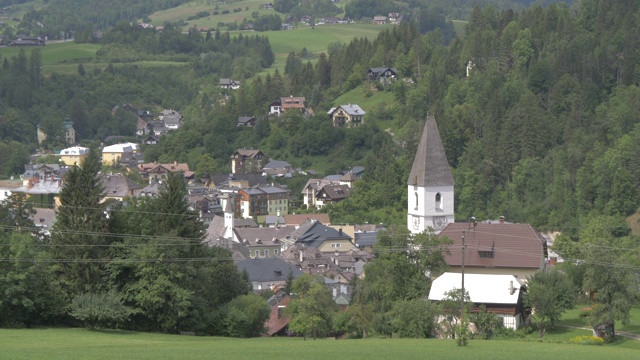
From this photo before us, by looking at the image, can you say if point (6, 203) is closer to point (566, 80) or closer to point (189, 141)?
point (566, 80)

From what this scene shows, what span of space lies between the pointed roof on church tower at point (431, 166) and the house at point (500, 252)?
39.5ft

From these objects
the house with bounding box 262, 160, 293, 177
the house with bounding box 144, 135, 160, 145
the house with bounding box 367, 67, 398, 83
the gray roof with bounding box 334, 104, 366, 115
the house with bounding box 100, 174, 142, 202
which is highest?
the house with bounding box 367, 67, 398, 83

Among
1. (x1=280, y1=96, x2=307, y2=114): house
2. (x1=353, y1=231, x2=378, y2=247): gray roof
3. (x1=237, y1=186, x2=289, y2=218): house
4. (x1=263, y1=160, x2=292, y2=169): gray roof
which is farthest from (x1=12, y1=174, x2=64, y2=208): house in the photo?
(x1=353, y1=231, x2=378, y2=247): gray roof

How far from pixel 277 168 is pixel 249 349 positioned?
10606cm

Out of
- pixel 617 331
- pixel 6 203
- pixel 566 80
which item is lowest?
pixel 617 331

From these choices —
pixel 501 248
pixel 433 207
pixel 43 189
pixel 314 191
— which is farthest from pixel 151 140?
pixel 501 248

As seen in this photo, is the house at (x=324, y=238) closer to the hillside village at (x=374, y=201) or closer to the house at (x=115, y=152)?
the hillside village at (x=374, y=201)

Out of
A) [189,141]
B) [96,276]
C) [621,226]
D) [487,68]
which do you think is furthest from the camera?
[189,141]

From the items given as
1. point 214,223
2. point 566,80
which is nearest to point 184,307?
point 214,223

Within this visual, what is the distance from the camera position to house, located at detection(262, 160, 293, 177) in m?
148

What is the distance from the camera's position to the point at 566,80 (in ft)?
428

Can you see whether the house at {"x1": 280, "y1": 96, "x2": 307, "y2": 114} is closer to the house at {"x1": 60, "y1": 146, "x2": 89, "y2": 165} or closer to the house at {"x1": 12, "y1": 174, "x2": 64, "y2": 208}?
the house at {"x1": 60, "y1": 146, "x2": 89, "y2": 165}

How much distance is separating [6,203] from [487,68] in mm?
69532

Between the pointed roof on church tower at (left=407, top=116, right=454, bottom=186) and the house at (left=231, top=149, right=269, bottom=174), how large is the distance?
68.4 m
